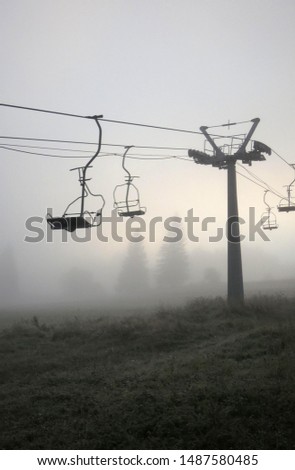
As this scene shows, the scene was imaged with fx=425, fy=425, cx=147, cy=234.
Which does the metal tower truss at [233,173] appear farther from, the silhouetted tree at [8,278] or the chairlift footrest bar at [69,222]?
the silhouetted tree at [8,278]

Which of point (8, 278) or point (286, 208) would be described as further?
point (8, 278)

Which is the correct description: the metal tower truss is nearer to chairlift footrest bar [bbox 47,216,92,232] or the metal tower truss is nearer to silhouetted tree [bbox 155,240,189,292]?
chairlift footrest bar [bbox 47,216,92,232]

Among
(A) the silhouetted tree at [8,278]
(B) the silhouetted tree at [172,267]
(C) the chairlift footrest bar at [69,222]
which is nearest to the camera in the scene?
(C) the chairlift footrest bar at [69,222]

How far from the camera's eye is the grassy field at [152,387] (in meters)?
7.68

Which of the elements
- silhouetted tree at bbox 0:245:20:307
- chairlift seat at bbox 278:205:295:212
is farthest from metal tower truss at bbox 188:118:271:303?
silhouetted tree at bbox 0:245:20:307

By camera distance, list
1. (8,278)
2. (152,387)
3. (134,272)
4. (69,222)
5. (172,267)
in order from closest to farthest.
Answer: (152,387) → (69,222) → (172,267) → (134,272) → (8,278)

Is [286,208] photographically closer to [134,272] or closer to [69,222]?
[69,222]

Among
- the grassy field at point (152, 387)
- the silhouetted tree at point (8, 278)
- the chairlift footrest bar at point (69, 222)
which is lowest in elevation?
the silhouetted tree at point (8, 278)

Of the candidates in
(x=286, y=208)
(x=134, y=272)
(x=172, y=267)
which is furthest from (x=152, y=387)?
(x=134, y=272)

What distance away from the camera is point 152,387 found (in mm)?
10070

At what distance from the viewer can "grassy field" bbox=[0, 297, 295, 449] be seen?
25.2ft

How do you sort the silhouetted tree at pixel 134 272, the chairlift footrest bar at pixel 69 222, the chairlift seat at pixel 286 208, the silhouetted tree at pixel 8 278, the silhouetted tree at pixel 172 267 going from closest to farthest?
the chairlift footrest bar at pixel 69 222
the chairlift seat at pixel 286 208
the silhouetted tree at pixel 172 267
the silhouetted tree at pixel 134 272
the silhouetted tree at pixel 8 278

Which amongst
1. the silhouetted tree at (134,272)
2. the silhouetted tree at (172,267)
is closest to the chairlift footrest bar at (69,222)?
the silhouetted tree at (172,267)

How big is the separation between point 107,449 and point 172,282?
73342 mm
